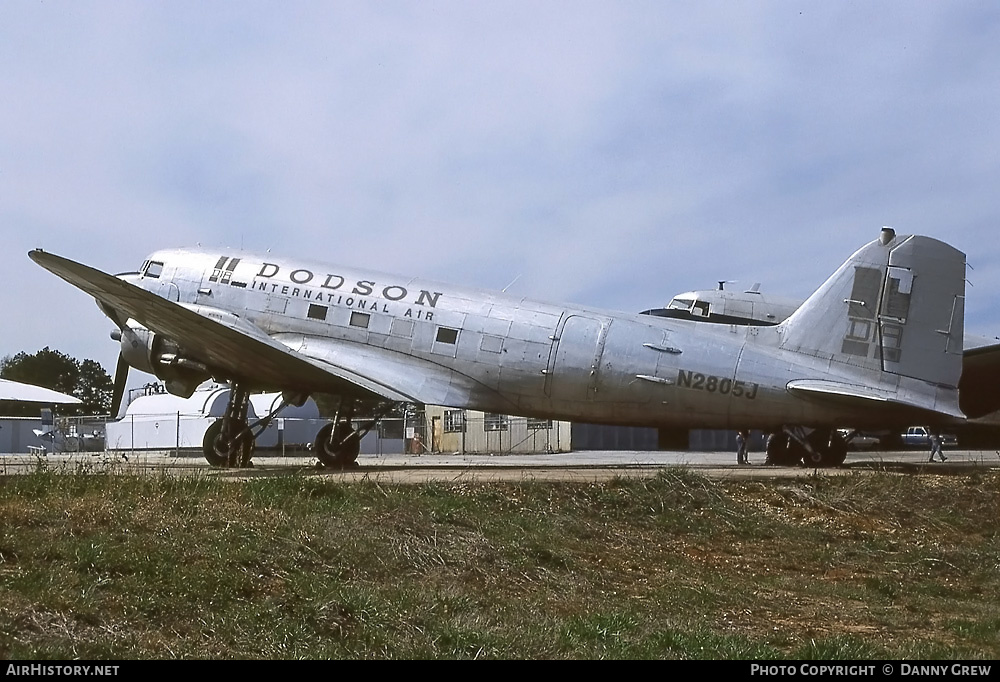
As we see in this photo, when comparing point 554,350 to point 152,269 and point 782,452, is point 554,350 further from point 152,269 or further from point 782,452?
point 152,269

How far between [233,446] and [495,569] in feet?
38.5

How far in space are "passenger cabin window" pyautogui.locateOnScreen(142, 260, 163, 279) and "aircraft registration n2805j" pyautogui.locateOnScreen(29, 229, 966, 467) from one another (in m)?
1.26

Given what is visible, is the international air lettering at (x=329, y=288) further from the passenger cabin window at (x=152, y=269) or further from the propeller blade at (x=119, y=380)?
the propeller blade at (x=119, y=380)

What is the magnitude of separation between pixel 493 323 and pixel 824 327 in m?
6.80

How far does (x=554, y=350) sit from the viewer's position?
2017 centimetres

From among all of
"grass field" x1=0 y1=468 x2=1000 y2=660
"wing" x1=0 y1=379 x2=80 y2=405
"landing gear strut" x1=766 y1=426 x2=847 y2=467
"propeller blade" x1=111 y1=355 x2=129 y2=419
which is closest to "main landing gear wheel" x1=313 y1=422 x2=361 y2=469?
"propeller blade" x1=111 y1=355 x2=129 y2=419

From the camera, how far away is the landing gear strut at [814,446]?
20031mm

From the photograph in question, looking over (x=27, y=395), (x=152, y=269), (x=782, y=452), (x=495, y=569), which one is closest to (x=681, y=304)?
(x=782, y=452)

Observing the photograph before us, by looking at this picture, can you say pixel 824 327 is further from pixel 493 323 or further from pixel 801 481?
pixel 493 323

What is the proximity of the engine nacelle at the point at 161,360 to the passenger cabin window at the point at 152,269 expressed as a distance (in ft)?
6.41

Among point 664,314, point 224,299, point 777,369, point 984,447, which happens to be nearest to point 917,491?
point 777,369

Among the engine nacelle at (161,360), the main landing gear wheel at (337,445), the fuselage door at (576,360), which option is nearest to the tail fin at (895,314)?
the fuselage door at (576,360)

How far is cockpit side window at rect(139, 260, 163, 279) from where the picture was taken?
23672mm

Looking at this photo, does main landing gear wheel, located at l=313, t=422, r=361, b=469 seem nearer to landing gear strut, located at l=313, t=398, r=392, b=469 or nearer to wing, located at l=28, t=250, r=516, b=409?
landing gear strut, located at l=313, t=398, r=392, b=469
